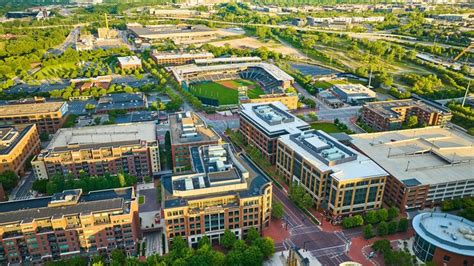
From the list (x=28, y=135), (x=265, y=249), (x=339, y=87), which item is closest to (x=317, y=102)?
(x=339, y=87)

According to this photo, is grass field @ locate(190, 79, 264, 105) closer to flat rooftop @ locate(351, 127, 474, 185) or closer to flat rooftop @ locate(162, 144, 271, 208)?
flat rooftop @ locate(351, 127, 474, 185)

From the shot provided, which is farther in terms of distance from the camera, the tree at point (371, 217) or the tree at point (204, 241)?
the tree at point (371, 217)

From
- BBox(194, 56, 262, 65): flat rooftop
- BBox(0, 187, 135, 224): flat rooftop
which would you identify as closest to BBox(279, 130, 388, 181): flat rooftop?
BBox(0, 187, 135, 224): flat rooftop

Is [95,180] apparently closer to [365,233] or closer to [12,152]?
[12,152]

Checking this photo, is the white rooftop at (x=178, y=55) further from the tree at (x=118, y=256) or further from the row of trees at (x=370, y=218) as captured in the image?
the row of trees at (x=370, y=218)

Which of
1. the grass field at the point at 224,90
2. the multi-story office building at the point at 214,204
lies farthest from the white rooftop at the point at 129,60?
the multi-story office building at the point at 214,204

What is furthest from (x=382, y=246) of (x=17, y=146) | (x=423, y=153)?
(x=17, y=146)

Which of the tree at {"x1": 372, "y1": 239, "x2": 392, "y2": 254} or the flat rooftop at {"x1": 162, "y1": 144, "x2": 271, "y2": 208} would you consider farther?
the flat rooftop at {"x1": 162, "y1": 144, "x2": 271, "y2": 208}
